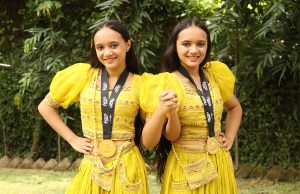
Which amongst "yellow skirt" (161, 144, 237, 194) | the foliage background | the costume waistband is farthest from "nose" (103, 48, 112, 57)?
the foliage background

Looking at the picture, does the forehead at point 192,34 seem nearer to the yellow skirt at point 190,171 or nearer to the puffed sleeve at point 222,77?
the puffed sleeve at point 222,77

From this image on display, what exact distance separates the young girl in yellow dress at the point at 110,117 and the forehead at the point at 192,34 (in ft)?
0.81

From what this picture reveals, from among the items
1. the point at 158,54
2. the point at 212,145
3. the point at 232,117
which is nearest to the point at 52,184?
the point at 158,54

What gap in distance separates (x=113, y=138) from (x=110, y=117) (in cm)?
10

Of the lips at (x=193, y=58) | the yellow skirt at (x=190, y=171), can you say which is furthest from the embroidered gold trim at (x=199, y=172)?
the lips at (x=193, y=58)

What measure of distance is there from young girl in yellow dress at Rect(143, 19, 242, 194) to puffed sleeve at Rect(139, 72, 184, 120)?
0.07 feet

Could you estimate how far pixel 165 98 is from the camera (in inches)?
89.9

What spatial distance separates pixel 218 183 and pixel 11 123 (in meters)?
4.48

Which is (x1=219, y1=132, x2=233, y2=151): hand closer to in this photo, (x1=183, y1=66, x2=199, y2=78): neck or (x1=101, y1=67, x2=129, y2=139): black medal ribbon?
(x1=183, y1=66, x2=199, y2=78): neck

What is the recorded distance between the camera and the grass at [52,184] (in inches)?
195

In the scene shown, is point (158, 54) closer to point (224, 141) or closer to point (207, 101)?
point (224, 141)

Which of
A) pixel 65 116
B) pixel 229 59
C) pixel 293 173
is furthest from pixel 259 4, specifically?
pixel 65 116

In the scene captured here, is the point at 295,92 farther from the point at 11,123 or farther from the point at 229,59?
the point at 11,123

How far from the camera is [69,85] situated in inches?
105
